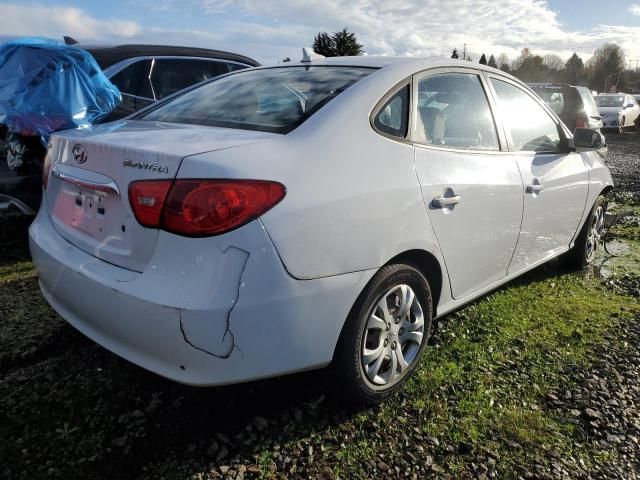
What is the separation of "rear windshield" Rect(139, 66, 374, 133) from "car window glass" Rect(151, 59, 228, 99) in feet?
8.74

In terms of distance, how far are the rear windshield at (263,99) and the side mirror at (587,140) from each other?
80.7 inches

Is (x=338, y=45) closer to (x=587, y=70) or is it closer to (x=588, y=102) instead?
(x=588, y=102)

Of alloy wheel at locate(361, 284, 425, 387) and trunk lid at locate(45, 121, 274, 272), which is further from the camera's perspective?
alloy wheel at locate(361, 284, 425, 387)

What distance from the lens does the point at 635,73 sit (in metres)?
98.4

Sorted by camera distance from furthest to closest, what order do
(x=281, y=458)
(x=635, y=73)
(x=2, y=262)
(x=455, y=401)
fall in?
(x=635, y=73) → (x=2, y=262) → (x=455, y=401) → (x=281, y=458)

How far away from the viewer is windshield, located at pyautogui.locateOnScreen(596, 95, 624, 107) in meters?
21.1

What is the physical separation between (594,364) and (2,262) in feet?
13.5

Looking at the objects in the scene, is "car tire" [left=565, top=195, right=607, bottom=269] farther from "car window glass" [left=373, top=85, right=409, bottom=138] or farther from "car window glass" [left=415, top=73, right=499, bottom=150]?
"car window glass" [left=373, top=85, right=409, bottom=138]

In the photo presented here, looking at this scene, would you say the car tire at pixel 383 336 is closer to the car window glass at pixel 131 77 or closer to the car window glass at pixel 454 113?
the car window glass at pixel 454 113

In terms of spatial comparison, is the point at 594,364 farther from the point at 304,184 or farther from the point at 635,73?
the point at 635,73

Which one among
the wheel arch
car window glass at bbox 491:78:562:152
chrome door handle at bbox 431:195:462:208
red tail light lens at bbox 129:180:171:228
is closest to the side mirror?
car window glass at bbox 491:78:562:152

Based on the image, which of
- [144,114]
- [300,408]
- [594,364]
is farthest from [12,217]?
[594,364]

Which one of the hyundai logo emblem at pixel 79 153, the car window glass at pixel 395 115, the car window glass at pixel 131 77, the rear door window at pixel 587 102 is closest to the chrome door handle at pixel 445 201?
the car window glass at pixel 395 115

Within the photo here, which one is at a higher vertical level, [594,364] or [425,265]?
[425,265]
